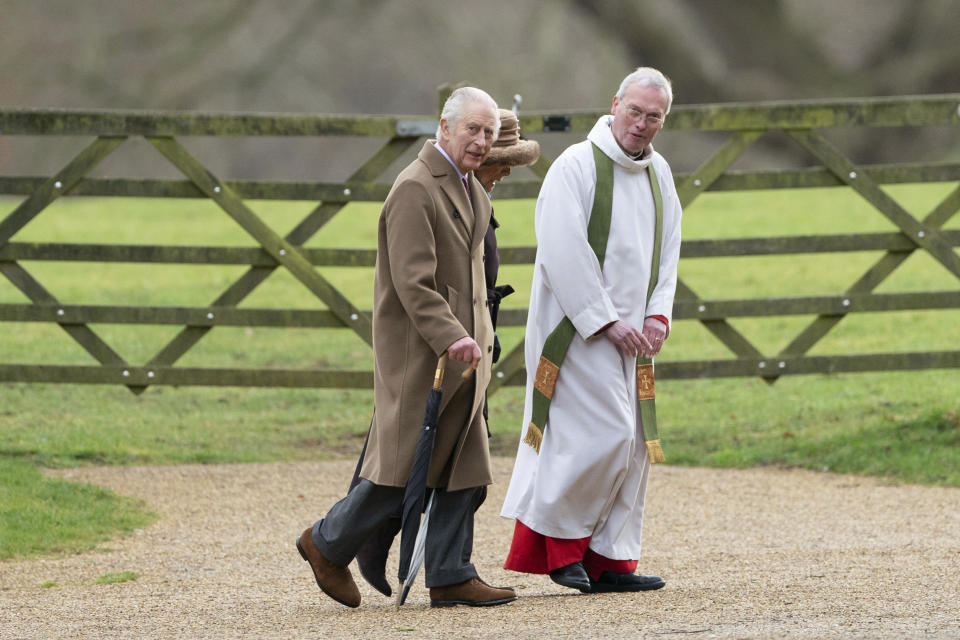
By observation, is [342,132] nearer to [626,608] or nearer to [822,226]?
[626,608]

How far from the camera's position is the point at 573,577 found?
485cm

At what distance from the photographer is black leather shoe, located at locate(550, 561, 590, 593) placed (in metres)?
4.84

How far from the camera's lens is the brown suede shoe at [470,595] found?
181 inches

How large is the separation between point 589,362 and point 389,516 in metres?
0.92

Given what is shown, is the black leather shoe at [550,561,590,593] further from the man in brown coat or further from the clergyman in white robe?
the man in brown coat

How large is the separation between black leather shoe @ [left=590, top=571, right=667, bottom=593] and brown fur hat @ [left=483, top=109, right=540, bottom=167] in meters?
1.53

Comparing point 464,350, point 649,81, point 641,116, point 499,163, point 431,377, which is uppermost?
point 649,81

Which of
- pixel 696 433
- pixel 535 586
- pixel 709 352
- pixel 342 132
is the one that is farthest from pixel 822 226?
pixel 535 586

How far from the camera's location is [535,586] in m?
A: 5.27

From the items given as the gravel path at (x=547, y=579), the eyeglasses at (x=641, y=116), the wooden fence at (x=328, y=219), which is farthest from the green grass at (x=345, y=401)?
the eyeglasses at (x=641, y=116)

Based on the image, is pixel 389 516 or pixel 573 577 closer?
pixel 389 516

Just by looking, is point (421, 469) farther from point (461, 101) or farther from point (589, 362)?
point (461, 101)

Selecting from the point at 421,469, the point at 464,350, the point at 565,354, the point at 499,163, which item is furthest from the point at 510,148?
the point at 421,469

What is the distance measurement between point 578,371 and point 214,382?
331 centimetres
